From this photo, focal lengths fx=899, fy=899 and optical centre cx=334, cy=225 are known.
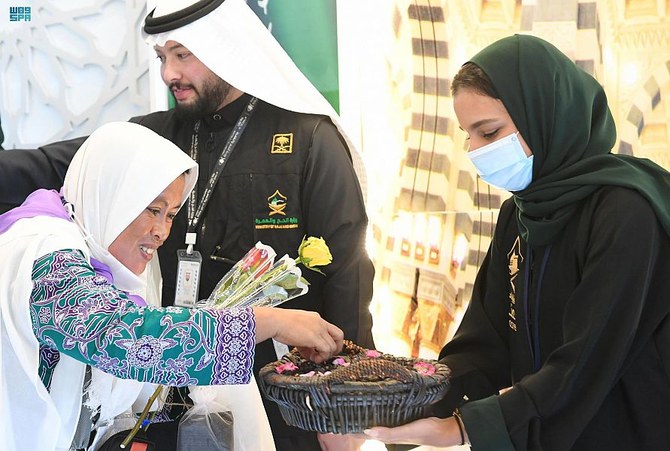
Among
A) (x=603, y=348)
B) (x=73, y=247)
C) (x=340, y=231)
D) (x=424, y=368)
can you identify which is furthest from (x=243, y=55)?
(x=603, y=348)

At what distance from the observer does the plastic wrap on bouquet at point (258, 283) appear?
2.18m

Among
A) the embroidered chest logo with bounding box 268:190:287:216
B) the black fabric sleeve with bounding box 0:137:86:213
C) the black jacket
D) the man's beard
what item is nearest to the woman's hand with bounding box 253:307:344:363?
the black jacket

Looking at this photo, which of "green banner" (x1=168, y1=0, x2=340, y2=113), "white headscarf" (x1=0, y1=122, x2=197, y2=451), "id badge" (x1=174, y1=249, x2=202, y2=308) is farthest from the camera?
"green banner" (x1=168, y1=0, x2=340, y2=113)

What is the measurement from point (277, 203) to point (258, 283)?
79 cm

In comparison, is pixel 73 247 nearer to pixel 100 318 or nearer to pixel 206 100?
pixel 100 318

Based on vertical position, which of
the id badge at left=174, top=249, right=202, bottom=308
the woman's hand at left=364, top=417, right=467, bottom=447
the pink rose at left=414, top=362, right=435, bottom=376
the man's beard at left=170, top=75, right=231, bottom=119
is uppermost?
the man's beard at left=170, top=75, right=231, bottom=119

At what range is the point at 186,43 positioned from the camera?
9.91 feet

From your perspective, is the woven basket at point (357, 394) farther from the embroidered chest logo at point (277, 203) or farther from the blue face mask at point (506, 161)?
the embroidered chest logo at point (277, 203)

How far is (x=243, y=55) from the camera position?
120 inches

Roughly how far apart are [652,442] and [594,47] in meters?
1.76

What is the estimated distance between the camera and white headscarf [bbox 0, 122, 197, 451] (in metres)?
1.93

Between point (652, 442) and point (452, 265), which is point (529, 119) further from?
point (452, 265)

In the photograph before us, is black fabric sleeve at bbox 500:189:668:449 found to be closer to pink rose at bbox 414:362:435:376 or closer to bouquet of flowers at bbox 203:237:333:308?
pink rose at bbox 414:362:435:376

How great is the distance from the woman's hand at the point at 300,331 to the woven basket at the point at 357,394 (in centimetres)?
13
